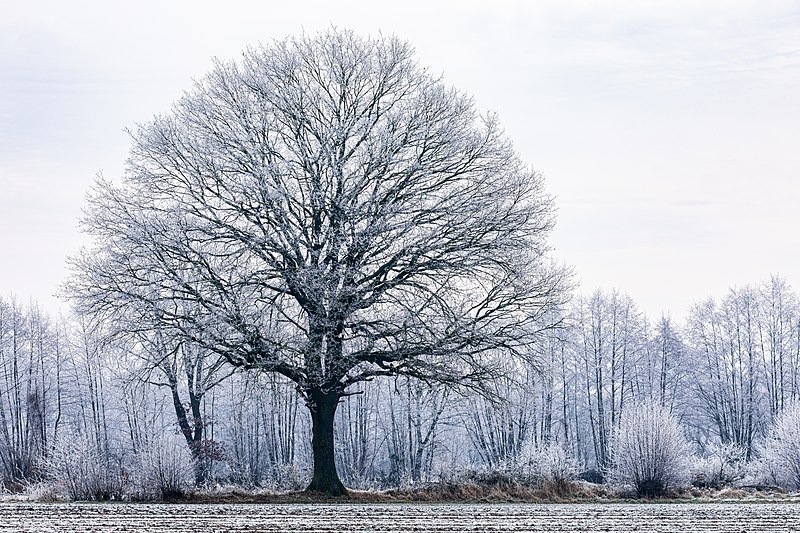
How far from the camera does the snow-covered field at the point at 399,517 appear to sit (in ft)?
56.1

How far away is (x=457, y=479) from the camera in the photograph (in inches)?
1125

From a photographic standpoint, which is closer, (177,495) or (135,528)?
(135,528)

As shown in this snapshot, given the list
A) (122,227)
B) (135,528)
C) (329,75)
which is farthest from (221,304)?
(135,528)

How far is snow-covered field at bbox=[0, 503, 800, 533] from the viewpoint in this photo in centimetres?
1711

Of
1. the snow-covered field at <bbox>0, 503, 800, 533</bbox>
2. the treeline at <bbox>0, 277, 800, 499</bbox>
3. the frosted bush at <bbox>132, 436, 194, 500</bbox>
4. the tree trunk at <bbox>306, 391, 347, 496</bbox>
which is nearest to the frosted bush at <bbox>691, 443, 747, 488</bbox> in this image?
the snow-covered field at <bbox>0, 503, 800, 533</bbox>

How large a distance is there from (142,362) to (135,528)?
12.5m

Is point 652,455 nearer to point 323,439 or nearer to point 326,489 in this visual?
point 326,489

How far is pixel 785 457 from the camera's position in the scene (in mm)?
32062

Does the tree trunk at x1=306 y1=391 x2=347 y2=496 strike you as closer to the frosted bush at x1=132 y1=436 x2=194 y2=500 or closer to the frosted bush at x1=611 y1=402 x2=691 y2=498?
the frosted bush at x1=132 y1=436 x2=194 y2=500

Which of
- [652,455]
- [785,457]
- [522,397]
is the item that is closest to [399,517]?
[652,455]

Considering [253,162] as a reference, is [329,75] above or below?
above

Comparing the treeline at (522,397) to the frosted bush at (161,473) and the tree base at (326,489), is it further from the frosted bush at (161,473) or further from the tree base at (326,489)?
the frosted bush at (161,473)

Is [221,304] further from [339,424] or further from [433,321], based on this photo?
[339,424]

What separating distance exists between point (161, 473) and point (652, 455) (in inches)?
569
